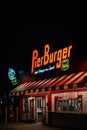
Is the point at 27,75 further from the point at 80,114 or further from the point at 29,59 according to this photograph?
the point at 80,114

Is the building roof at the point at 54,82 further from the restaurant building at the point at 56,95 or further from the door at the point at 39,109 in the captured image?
the door at the point at 39,109

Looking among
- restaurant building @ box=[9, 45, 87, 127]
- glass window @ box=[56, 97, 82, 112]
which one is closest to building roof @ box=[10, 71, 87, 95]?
restaurant building @ box=[9, 45, 87, 127]

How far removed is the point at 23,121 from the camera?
102ft

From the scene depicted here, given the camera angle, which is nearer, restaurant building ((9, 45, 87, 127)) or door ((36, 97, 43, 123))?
restaurant building ((9, 45, 87, 127))

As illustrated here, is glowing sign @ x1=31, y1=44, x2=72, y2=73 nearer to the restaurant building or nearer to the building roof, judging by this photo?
the restaurant building

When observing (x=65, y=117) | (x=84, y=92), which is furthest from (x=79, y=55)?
(x=65, y=117)

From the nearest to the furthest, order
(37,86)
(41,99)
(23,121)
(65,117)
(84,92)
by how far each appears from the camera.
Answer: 1. (84,92)
2. (65,117)
3. (37,86)
4. (41,99)
5. (23,121)

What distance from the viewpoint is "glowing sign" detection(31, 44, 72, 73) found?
24.3 m

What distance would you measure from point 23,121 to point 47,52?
711 cm

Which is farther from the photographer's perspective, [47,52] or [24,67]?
[24,67]

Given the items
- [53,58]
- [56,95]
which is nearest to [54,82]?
[56,95]

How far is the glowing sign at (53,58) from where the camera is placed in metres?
24.3

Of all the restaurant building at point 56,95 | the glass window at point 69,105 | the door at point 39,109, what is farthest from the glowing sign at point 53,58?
the door at point 39,109

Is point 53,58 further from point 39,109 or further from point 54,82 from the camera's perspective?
point 39,109
